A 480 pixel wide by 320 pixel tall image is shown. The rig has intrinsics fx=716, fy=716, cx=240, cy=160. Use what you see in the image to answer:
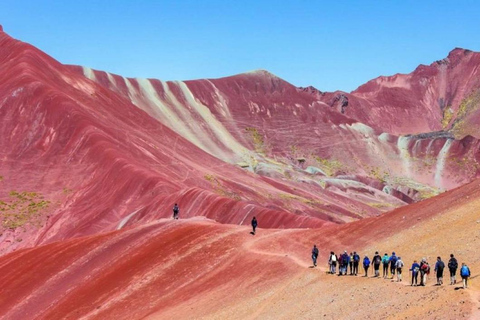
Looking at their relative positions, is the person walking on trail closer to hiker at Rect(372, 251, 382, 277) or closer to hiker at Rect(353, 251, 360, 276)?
hiker at Rect(353, 251, 360, 276)

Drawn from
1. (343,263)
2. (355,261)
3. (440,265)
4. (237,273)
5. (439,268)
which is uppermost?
(440,265)

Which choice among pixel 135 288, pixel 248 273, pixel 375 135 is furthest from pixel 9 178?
pixel 375 135

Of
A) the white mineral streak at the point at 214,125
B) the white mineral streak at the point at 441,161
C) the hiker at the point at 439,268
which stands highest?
the white mineral streak at the point at 214,125

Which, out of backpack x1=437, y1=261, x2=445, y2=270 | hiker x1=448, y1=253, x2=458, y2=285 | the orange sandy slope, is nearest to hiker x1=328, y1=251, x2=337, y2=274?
the orange sandy slope

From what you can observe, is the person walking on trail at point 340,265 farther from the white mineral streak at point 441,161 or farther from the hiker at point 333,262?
the white mineral streak at point 441,161

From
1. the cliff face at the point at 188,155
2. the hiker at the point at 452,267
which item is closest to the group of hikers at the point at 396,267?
the hiker at the point at 452,267

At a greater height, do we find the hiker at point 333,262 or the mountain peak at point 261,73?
the mountain peak at point 261,73

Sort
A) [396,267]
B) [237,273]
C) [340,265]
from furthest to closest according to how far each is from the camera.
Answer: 1. [237,273]
2. [340,265]
3. [396,267]

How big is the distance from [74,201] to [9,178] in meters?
11.9

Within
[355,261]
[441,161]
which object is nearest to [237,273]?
[355,261]

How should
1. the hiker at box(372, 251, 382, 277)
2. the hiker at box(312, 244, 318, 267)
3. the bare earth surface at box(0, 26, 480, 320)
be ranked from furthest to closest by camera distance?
the hiker at box(312, 244, 318, 267)
the bare earth surface at box(0, 26, 480, 320)
the hiker at box(372, 251, 382, 277)

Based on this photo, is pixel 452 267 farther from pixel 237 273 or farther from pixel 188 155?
pixel 188 155

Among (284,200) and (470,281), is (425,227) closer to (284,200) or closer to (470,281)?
(470,281)

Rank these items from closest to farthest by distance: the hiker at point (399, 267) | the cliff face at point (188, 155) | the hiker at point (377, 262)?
1. the hiker at point (399, 267)
2. the hiker at point (377, 262)
3. the cliff face at point (188, 155)
